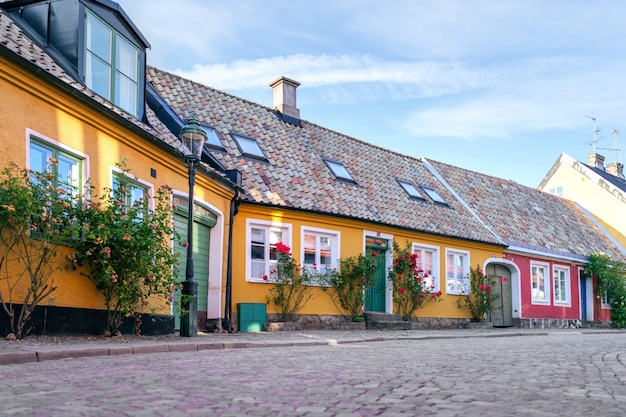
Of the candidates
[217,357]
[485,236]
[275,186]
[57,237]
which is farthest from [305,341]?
[485,236]

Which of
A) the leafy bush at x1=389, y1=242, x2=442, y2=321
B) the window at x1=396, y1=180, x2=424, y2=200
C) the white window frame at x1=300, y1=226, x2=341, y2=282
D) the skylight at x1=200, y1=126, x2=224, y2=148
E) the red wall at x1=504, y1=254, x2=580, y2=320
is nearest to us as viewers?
the skylight at x1=200, y1=126, x2=224, y2=148

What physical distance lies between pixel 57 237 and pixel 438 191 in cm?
1769

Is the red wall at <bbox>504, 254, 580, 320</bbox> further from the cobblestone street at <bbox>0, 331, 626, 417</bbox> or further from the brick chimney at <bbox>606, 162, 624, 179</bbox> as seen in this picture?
the cobblestone street at <bbox>0, 331, 626, 417</bbox>

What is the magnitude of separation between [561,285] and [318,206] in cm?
1395

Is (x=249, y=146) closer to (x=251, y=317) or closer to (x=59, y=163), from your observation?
(x=251, y=317)

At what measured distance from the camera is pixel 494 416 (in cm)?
457

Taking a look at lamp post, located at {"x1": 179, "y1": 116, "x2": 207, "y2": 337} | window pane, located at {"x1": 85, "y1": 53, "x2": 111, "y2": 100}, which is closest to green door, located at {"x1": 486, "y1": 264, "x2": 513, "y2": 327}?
lamp post, located at {"x1": 179, "y1": 116, "x2": 207, "y2": 337}

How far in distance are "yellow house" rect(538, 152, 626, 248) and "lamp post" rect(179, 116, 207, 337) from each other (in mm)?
26443

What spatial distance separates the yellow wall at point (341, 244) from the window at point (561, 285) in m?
5.38

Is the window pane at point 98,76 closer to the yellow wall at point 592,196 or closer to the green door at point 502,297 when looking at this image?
the green door at point 502,297

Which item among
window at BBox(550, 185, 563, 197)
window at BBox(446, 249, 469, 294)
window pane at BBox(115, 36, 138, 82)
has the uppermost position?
window at BBox(550, 185, 563, 197)

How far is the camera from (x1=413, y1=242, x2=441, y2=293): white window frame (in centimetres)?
2108

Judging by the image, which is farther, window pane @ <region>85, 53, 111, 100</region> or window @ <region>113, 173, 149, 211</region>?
window pane @ <region>85, 53, 111, 100</region>

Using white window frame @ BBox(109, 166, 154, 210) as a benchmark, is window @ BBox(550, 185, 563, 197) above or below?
above
